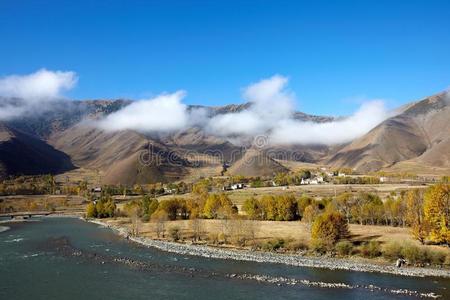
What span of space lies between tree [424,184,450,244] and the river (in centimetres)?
1547

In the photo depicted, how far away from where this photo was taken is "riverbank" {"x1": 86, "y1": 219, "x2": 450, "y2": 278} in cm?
5169

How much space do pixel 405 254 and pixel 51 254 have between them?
162 feet

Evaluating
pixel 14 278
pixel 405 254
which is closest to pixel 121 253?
pixel 14 278

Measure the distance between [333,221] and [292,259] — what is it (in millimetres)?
10962

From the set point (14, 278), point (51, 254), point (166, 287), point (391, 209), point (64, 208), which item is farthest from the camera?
point (64, 208)

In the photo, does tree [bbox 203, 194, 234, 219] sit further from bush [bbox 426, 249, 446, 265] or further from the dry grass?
bush [bbox 426, 249, 446, 265]

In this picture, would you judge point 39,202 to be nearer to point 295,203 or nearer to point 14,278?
point 295,203

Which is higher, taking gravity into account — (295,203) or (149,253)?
(295,203)

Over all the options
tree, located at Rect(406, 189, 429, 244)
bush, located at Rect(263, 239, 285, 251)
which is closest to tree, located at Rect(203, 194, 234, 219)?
bush, located at Rect(263, 239, 285, 251)

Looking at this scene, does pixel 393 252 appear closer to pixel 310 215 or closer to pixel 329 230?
pixel 329 230

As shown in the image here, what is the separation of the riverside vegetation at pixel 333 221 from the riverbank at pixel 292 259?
3.71 metres

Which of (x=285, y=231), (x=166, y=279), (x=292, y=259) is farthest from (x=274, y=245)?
(x=166, y=279)

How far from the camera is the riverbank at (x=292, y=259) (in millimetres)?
51688

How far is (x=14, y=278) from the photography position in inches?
1956
